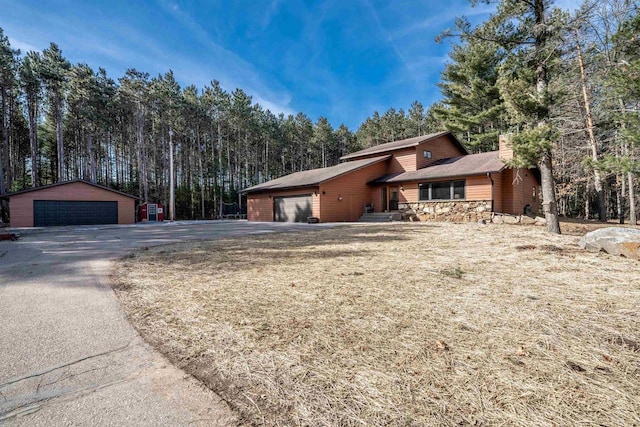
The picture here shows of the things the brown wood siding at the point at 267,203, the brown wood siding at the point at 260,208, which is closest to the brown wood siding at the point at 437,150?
the brown wood siding at the point at 267,203

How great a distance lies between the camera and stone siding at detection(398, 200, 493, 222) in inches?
600

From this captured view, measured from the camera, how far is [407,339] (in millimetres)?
2355

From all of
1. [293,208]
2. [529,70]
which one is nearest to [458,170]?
[529,70]

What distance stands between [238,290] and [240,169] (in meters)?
35.8

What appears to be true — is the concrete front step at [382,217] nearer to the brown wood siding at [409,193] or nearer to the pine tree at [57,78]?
the brown wood siding at [409,193]

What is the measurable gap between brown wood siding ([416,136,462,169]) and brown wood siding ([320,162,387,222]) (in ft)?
9.30

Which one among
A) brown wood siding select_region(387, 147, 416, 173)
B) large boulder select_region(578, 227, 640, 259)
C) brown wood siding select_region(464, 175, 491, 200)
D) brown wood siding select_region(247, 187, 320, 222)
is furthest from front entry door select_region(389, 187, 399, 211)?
large boulder select_region(578, 227, 640, 259)

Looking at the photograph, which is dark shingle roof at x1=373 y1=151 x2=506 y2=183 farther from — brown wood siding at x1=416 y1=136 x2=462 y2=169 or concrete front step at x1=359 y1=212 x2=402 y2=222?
concrete front step at x1=359 y1=212 x2=402 y2=222

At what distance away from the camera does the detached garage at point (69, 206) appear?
1800 centimetres

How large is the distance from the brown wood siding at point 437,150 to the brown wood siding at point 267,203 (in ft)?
25.1

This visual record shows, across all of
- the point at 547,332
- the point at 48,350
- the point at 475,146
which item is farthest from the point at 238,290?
the point at 475,146

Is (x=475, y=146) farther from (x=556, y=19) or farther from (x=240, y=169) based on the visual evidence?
(x=240, y=169)

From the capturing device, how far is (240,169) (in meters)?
37.8

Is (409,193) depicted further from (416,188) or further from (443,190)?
(443,190)
